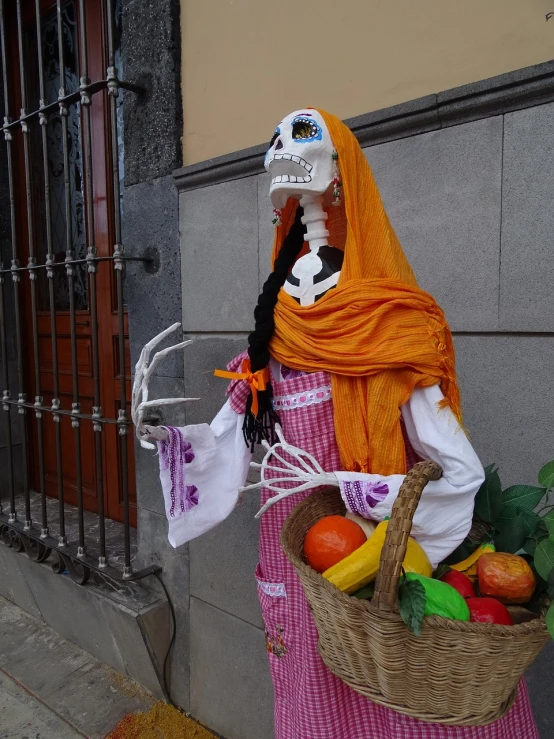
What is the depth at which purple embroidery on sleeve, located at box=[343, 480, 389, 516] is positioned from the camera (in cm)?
123

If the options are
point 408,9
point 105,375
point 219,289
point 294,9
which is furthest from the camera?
point 105,375

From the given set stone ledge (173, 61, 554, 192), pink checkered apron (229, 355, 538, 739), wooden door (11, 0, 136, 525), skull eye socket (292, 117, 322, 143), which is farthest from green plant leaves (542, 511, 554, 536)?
wooden door (11, 0, 136, 525)

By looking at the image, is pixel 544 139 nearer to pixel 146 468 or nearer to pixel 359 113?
pixel 359 113

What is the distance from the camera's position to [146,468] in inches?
112

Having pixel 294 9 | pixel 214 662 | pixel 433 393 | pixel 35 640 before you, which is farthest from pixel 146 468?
pixel 294 9

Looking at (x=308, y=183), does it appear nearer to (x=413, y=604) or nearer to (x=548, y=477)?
(x=548, y=477)

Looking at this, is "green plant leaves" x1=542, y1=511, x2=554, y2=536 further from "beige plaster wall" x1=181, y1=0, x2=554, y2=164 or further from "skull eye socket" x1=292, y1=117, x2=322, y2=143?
"beige plaster wall" x1=181, y1=0, x2=554, y2=164

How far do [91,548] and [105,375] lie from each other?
1.07 metres

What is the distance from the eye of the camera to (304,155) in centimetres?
137

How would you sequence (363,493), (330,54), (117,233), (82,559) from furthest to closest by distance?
(82,559) → (117,233) → (330,54) → (363,493)

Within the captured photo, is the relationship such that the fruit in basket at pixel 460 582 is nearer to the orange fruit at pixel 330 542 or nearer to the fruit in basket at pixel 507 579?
the fruit in basket at pixel 507 579

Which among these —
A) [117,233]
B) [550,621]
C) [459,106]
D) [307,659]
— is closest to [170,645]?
[307,659]

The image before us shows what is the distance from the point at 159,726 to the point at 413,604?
7.91ft

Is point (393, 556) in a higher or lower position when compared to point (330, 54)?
lower
